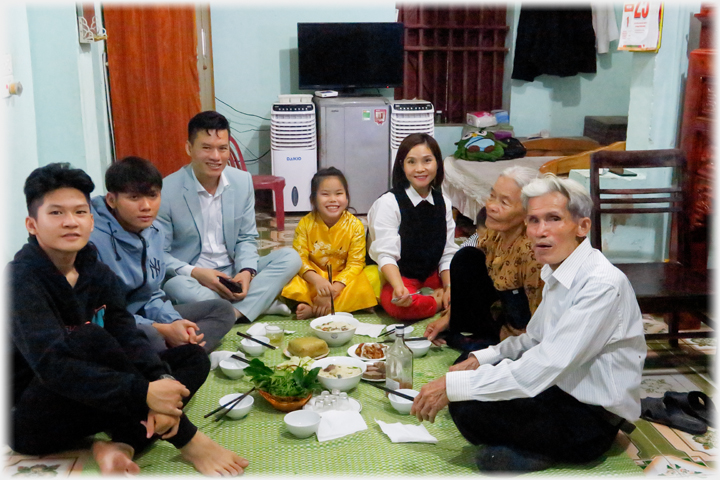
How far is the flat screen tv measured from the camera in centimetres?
576

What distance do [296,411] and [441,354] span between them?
798 mm

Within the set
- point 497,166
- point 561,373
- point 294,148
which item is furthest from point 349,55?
point 561,373

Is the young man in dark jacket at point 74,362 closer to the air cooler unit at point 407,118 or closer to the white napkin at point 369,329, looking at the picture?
the white napkin at point 369,329

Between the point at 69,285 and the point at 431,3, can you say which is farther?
the point at 431,3

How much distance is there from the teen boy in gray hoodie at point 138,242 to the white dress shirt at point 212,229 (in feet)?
1.78

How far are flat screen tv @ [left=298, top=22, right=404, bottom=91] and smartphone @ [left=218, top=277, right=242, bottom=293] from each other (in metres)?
3.19

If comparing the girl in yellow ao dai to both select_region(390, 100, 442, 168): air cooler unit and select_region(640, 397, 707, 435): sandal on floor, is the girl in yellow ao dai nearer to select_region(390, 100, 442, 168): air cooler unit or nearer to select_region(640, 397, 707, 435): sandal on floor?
select_region(640, 397, 707, 435): sandal on floor

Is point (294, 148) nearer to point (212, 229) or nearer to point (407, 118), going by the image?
point (407, 118)

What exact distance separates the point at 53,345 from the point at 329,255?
5.62 ft

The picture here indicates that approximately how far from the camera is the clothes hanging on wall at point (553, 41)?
20.7 ft

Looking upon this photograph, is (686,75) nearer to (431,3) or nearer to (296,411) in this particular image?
(296,411)

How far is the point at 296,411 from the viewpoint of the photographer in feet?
7.11

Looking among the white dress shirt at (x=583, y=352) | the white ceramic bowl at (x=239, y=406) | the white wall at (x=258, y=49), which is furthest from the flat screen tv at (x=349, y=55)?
the white dress shirt at (x=583, y=352)

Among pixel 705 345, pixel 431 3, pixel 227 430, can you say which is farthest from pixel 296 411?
pixel 431 3
